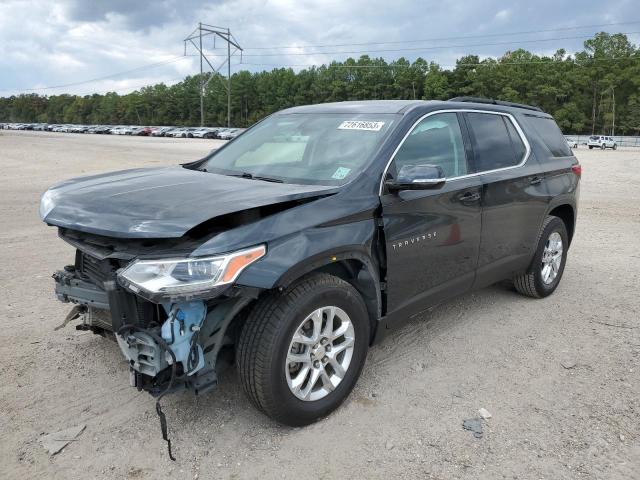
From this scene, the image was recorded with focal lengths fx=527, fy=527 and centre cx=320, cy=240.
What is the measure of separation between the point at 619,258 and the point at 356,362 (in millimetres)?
5098

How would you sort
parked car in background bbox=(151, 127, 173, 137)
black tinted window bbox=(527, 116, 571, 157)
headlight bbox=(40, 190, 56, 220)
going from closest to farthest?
headlight bbox=(40, 190, 56, 220)
black tinted window bbox=(527, 116, 571, 157)
parked car in background bbox=(151, 127, 173, 137)

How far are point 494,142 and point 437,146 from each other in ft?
2.68

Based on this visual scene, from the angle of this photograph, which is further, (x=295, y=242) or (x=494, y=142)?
(x=494, y=142)

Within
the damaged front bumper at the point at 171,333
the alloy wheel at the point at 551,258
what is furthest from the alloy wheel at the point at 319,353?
the alloy wheel at the point at 551,258

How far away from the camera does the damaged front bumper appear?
262 centimetres

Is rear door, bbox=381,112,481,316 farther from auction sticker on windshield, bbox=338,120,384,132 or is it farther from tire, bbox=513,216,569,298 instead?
tire, bbox=513,216,569,298

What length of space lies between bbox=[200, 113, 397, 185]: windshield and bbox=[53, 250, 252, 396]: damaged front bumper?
1.13 meters

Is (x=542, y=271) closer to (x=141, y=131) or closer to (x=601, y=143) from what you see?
(x=601, y=143)

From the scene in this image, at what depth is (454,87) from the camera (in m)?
85.4

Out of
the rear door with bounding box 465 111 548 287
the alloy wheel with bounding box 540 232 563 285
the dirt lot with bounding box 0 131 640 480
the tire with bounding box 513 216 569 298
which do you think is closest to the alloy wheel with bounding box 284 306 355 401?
the dirt lot with bounding box 0 131 640 480

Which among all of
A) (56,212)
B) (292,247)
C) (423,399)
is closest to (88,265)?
(56,212)

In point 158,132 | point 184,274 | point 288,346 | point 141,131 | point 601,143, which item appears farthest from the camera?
point 141,131

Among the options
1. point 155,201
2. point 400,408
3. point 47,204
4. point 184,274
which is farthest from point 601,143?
point 184,274

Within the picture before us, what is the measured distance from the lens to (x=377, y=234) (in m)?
3.26
